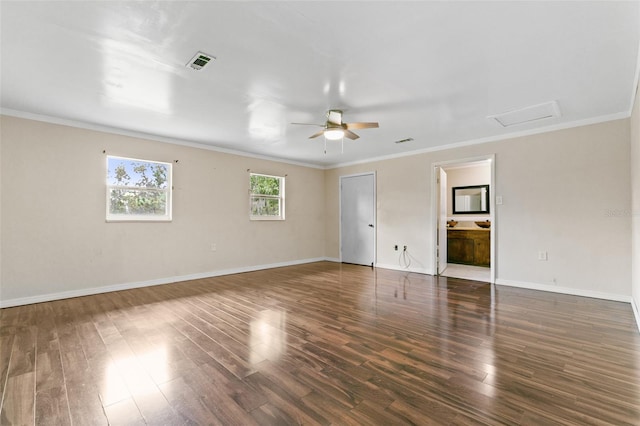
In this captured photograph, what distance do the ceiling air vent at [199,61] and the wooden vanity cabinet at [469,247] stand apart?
6.39 meters

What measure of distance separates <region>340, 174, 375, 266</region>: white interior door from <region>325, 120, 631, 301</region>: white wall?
196 centimetres

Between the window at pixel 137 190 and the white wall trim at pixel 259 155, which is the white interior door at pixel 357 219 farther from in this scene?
the window at pixel 137 190

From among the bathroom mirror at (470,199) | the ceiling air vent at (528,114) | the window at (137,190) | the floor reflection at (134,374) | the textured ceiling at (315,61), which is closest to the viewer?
the floor reflection at (134,374)

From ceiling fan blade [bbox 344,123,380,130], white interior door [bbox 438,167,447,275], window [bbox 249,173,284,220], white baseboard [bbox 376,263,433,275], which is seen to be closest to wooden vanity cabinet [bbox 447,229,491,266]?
white interior door [bbox 438,167,447,275]

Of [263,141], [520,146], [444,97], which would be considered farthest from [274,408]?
[520,146]

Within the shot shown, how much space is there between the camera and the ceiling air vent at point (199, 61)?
2.46m

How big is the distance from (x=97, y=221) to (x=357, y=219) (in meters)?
5.13

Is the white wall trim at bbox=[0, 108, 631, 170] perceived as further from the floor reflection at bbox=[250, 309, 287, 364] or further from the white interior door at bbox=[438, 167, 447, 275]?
the floor reflection at bbox=[250, 309, 287, 364]

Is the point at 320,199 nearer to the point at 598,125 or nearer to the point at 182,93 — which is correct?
the point at 182,93

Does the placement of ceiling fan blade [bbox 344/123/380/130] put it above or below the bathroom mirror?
above

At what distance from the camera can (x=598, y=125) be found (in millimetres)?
4012

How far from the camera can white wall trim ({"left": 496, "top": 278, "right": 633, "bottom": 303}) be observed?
3846 mm

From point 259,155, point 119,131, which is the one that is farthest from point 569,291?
point 119,131

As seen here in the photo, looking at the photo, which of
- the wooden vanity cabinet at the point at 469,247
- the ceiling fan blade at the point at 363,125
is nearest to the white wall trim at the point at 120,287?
the ceiling fan blade at the point at 363,125
